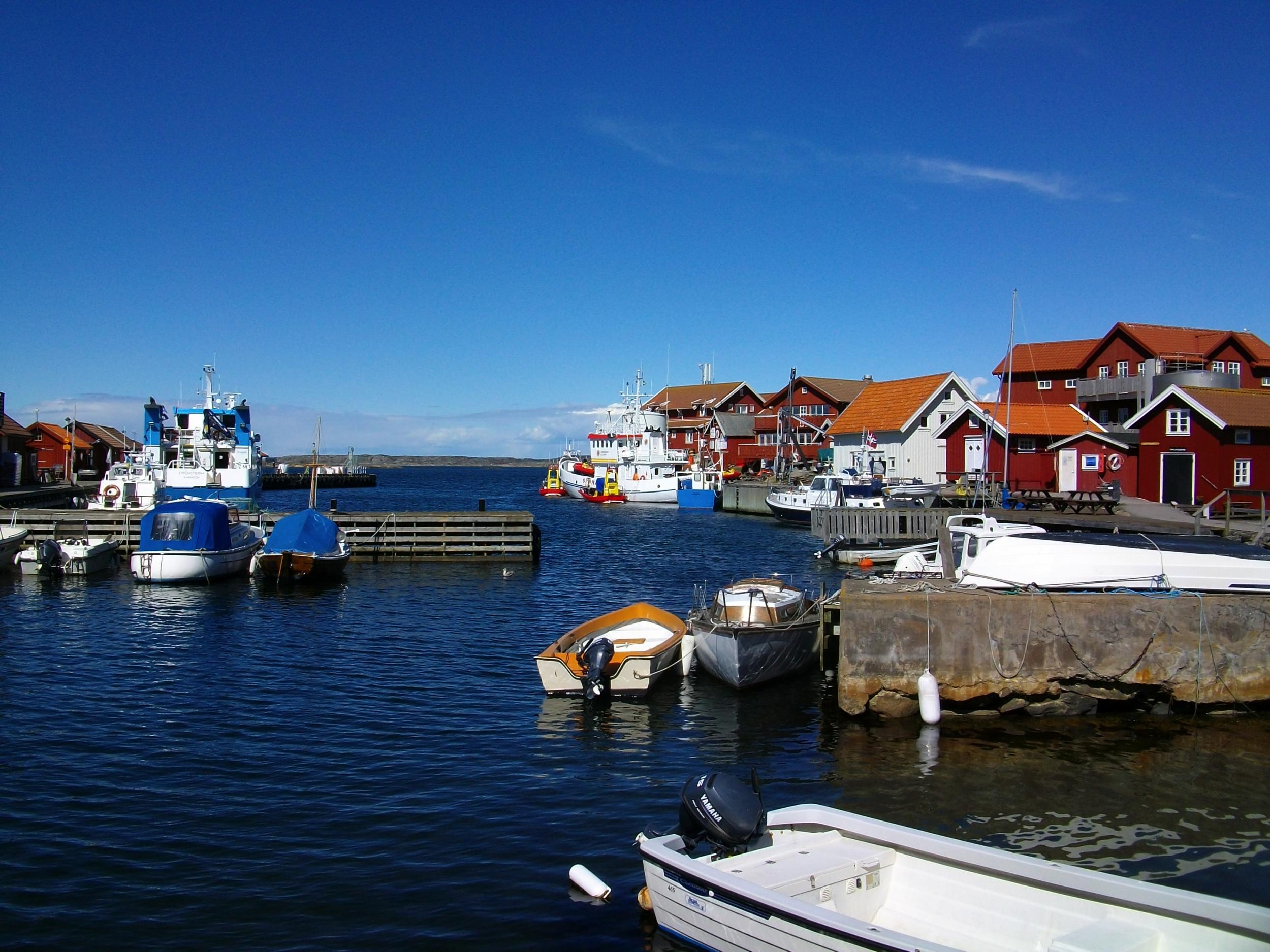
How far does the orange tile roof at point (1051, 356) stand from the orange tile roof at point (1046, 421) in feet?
41.6

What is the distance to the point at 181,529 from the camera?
1202 inches

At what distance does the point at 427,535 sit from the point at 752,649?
2329 centimetres

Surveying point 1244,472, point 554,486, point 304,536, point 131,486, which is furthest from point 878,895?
point 554,486

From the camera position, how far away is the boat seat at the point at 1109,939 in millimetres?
6941

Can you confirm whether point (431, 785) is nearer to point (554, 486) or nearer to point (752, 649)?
point (752, 649)

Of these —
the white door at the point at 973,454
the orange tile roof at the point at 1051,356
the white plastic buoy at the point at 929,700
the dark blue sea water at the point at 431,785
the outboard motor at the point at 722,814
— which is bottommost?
the dark blue sea water at the point at 431,785

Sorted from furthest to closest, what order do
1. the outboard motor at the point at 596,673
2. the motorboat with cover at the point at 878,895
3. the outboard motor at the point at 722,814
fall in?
the outboard motor at the point at 596,673 < the outboard motor at the point at 722,814 < the motorboat with cover at the point at 878,895

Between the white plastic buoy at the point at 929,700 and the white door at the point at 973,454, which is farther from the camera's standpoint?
the white door at the point at 973,454

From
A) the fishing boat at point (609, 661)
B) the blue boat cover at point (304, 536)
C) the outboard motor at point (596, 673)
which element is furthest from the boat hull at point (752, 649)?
the blue boat cover at point (304, 536)

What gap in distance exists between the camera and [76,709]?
16.6m

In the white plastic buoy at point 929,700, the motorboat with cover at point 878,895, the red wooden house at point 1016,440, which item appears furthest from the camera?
the red wooden house at point 1016,440

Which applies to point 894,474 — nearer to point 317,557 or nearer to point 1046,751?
point 317,557

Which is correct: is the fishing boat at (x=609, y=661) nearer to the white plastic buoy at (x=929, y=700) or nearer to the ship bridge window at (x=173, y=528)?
the white plastic buoy at (x=929, y=700)

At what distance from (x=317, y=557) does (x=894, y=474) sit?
3988cm
